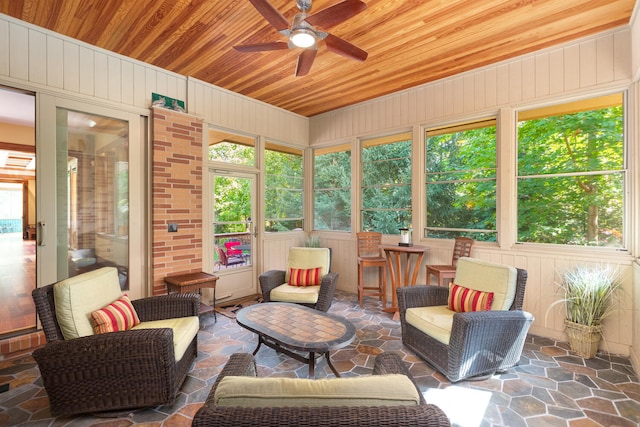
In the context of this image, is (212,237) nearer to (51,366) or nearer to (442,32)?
(51,366)

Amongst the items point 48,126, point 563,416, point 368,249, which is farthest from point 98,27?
point 563,416

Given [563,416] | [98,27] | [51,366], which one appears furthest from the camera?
[98,27]

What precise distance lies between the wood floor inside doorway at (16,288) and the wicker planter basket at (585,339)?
540cm

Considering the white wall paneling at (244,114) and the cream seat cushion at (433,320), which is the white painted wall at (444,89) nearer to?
the white wall paneling at (244,114)

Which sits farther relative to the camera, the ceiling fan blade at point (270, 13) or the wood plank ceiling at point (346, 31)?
the wood plank ceiling at point (346, 31)

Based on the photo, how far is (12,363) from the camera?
8.78ft

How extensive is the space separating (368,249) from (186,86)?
346 cm

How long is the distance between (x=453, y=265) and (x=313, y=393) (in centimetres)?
344

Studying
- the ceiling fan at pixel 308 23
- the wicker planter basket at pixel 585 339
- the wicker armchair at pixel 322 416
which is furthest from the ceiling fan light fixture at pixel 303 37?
the wicker planter basket at pixel 585 339

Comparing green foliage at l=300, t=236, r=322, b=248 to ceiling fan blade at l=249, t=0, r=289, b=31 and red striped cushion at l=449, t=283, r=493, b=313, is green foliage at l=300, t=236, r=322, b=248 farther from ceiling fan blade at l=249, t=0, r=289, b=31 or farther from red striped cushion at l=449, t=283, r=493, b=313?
ceiling fan blade at l=249, t=0, r=289, b=31

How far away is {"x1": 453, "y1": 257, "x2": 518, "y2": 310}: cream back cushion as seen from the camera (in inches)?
100

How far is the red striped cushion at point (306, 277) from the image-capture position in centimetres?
371

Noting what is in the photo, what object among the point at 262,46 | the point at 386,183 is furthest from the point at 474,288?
the point at 262,46

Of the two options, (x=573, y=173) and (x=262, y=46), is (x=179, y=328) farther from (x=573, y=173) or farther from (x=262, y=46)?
(x=573, y=173)
